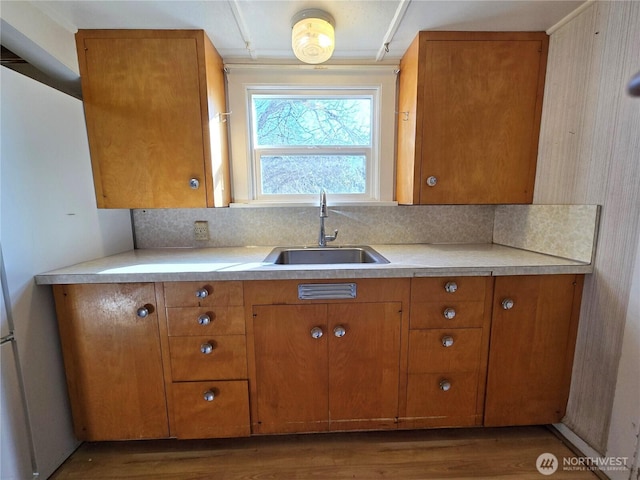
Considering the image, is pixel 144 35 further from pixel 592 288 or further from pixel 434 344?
pixel 592 288

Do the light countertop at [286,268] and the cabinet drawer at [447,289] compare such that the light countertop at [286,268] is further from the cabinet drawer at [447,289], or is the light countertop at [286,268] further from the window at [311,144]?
the window at [311,144]

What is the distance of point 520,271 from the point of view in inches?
47.5

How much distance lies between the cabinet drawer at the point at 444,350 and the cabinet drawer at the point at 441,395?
0.04 metres

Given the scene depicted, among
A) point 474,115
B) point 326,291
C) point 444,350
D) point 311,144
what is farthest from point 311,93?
point 444,350

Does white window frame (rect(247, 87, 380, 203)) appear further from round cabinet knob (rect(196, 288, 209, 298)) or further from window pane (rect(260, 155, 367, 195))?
round cabinet knob (rect(196, 288, 209, 298))

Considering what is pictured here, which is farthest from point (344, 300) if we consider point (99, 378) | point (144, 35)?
point (144, 35)

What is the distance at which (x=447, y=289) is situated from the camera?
4.00ft

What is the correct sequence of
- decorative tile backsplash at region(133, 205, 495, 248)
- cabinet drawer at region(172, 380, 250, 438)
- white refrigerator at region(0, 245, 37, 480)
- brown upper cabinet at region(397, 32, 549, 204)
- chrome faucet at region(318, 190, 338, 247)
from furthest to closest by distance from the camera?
decorative tile backsplash at region(133, 205, 495, 248), chrome faucet at region(318, 190, 338, 247), brown upper cabinet at region(397, 32, 549, 204), cabinet drawer at region(172, 380, 250, 438), white refrigerator at region(0, 245, 37, 480)

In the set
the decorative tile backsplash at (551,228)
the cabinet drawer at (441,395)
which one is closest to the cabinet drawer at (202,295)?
the cabinet drawer at (441,395)

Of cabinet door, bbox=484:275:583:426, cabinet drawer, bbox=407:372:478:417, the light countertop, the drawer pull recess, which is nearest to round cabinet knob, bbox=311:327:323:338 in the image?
the drawer pull recess

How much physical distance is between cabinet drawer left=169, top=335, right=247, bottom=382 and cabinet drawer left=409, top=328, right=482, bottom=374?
81 cm

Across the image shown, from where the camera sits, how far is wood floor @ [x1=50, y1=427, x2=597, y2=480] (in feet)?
3.93

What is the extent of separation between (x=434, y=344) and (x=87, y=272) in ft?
5.21

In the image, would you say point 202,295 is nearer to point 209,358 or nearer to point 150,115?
point 209,358
